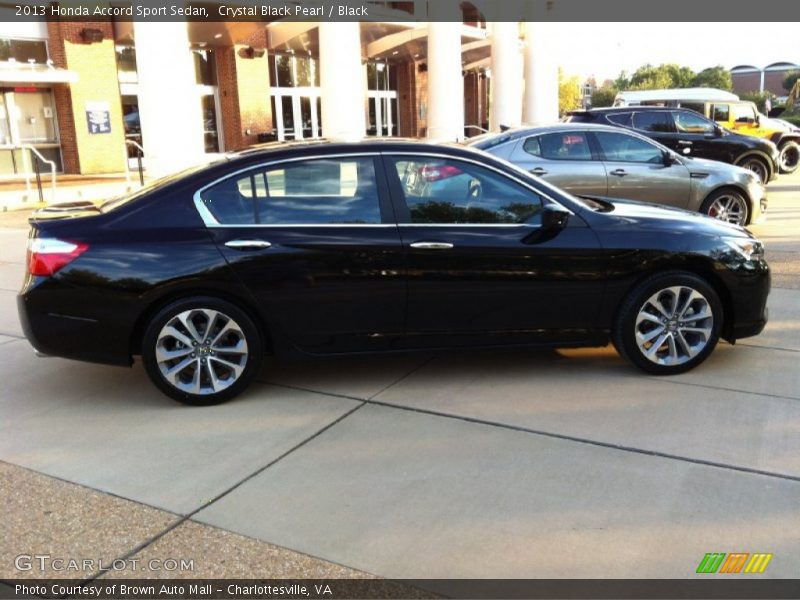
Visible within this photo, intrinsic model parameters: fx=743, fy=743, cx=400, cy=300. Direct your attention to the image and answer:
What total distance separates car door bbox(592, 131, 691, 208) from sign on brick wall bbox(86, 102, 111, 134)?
55.0ft

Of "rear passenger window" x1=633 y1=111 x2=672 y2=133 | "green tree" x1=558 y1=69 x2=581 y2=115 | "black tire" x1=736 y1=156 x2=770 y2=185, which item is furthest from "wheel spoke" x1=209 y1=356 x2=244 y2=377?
"green tree" x1=558 y1=69 x2=581 y2=115

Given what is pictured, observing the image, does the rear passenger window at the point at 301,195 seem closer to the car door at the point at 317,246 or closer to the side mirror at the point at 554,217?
the car door at the point at 317,246

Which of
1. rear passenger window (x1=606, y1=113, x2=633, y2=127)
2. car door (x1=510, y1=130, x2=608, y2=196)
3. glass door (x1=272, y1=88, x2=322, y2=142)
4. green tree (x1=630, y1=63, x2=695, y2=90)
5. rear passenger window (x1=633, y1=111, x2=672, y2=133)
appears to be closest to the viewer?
car door (x1=510, y1=130, x2=608, y2=196)

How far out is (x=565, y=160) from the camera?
972 cm

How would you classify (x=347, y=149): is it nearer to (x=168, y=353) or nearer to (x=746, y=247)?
(x=168, y=353)

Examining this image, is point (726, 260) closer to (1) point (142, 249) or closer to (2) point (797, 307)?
(2) point (797, 307)

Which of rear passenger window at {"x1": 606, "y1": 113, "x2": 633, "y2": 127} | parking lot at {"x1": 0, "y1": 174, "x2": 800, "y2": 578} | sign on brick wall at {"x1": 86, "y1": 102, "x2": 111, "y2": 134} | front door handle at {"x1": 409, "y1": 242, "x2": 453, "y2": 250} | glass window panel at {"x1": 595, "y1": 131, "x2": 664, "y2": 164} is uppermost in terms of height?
sign on brick wall at {"x1": 86, "y1": 102, "x2": 111, "y2": 134}

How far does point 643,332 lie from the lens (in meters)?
5.06

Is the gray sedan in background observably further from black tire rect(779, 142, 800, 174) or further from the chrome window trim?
black tire rect(779, 142, 800, 174)

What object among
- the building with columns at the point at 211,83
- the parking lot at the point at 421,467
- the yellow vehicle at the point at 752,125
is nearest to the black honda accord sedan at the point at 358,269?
the parking lot at the point at 421,467

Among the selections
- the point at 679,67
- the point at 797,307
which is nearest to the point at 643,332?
the point at 797,307

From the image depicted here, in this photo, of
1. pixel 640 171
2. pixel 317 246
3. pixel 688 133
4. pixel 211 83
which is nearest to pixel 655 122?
pixel 688 133

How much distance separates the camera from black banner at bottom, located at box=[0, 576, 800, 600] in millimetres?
2877

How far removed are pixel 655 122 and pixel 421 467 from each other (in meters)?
12.7
